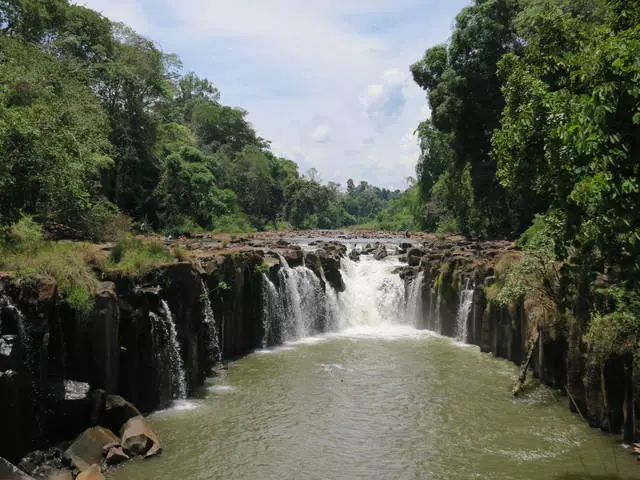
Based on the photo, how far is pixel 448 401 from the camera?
1416cm

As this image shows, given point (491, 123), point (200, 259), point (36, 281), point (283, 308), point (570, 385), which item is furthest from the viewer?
point (491, 123)

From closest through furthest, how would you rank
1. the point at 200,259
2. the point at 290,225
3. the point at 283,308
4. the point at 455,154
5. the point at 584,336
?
the point at 584,336 → the point at 200,259 → the point at 283,308 → the point at 455,154 → the point at 290,225

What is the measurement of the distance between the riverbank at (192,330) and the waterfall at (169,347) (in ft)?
0.09

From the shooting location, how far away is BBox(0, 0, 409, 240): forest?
613 inches

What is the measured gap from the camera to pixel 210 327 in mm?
17297

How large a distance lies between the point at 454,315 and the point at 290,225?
58.3 metres

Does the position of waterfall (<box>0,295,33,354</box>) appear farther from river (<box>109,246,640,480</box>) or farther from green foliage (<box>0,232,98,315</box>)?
river (<box>109,246,640,480</box>)

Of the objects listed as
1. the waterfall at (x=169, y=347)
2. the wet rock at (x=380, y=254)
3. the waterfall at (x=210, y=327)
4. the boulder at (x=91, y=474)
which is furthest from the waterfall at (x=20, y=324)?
the wet rock at (x=380, y=254)

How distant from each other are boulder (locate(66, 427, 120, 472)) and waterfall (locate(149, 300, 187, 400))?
312 cm

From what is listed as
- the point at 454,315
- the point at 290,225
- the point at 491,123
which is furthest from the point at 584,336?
the point at 290,225

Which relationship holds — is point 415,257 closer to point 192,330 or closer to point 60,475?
point 192,330

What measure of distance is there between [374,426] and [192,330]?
5.67m

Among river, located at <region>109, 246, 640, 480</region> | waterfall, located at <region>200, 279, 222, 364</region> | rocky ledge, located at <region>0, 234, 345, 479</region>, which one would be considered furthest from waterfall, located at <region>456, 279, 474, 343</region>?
rocky ledge, located at <region>0, 234, 345, 479</region>

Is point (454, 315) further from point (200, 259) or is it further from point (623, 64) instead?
point (623, 64)
